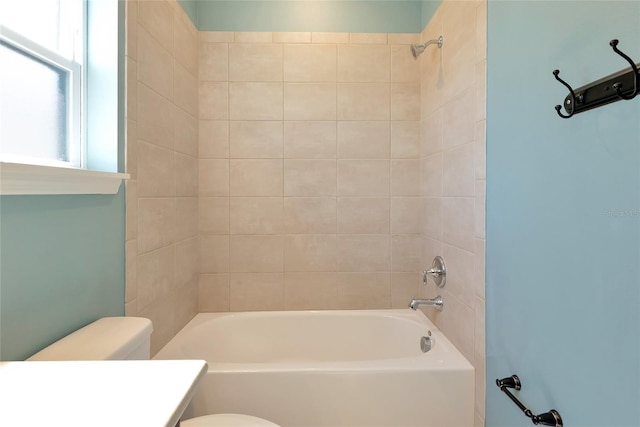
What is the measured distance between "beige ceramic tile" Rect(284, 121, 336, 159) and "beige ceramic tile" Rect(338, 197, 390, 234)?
34 cm

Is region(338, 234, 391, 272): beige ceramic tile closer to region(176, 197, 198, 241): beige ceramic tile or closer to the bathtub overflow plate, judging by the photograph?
the bathtub overflow plate

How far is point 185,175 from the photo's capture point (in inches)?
74.0

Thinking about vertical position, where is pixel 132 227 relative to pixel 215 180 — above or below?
below

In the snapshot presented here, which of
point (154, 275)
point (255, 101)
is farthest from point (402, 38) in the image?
point (154, 275)

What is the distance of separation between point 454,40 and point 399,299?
1.50 meters

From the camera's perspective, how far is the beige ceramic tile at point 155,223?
4.56ft

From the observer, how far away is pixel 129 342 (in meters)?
0.95

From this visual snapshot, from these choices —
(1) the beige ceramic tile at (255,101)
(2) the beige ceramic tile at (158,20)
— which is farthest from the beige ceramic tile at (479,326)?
(2) the beige ceramic tile at (158,20)

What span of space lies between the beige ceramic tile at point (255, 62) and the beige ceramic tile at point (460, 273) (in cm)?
146

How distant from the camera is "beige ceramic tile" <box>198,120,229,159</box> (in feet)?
6.89

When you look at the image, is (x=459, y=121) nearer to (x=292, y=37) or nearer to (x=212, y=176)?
(x=292, y=37)

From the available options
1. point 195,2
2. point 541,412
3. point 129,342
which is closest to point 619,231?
point 541,412

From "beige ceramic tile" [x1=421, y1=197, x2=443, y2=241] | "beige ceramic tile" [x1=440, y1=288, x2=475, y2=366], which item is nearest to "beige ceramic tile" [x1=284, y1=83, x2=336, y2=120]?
"beige ceramic tile" [x1=421, y1=197, x2=443, y2=241]

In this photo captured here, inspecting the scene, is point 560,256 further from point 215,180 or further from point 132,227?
point 215,180
